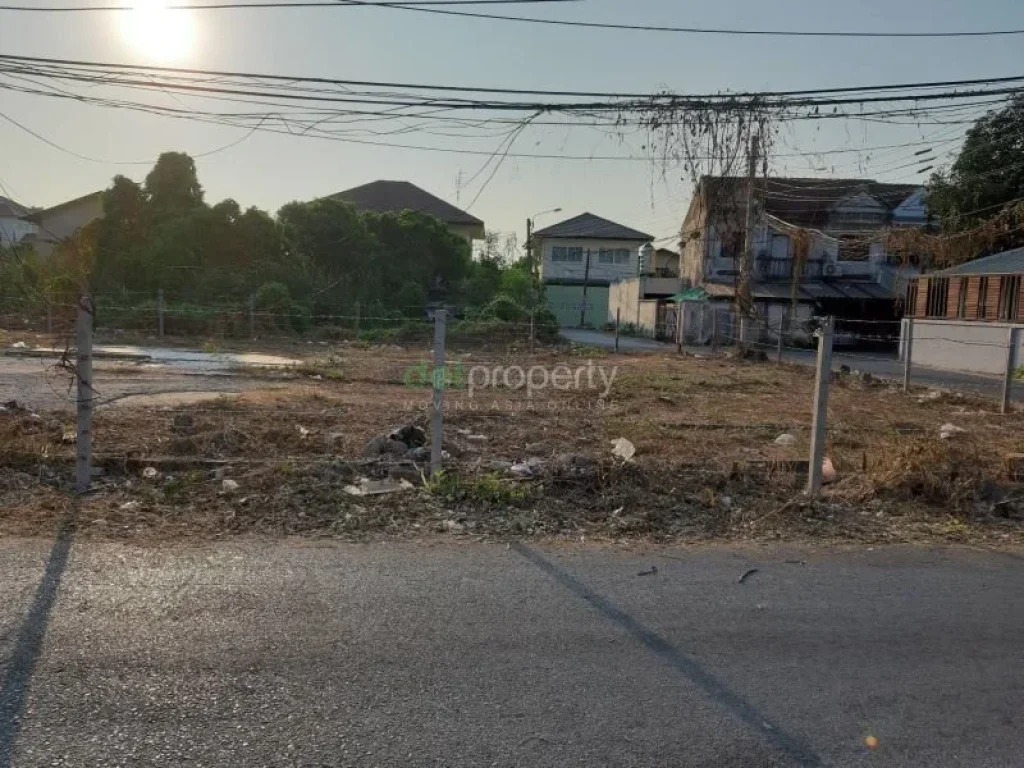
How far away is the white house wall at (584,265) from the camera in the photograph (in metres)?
56.3

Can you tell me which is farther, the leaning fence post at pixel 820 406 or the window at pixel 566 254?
the window at pixel 566 254

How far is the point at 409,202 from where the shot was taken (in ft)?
193

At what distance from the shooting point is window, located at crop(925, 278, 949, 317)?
27.3 meters

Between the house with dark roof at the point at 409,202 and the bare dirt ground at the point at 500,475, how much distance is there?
47884mm

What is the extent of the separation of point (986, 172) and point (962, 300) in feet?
30.4

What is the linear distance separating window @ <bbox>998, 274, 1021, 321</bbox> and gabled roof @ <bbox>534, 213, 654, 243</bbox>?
112 feet

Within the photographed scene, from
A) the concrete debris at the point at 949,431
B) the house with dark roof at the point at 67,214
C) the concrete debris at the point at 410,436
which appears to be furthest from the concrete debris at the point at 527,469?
the house with dark roof at the point at 67,214

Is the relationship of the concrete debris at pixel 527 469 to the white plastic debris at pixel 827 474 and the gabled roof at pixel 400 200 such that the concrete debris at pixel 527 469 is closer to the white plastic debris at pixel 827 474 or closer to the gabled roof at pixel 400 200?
the white plastic debris at pixel 827 474

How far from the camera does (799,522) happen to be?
596 centimetres

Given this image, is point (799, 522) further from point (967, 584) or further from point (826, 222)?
point (826, 222)

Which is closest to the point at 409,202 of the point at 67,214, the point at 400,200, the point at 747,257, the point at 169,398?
the point at 400,200

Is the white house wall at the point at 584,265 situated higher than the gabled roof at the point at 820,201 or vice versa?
the gabled roof at the point at 820,201

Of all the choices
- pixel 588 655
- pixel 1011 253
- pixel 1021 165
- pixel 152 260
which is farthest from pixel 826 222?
pixel 588 655

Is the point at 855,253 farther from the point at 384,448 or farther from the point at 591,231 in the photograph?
the point at 384,448
